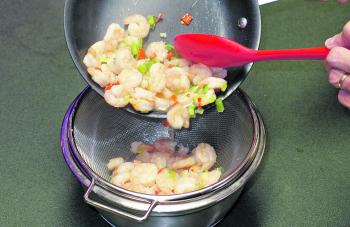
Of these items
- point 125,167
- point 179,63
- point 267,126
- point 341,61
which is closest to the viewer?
point 341,61

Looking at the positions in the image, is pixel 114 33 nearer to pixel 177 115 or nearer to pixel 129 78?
pixel 129 78

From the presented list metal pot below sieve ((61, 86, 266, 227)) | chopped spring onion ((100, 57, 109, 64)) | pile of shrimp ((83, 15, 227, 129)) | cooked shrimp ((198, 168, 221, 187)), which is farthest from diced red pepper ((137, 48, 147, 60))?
cooked shrimp ((198, 168, 221, 187))

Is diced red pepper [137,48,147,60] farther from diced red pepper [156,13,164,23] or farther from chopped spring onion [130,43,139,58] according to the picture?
diced red pepper [156,13,164,23]

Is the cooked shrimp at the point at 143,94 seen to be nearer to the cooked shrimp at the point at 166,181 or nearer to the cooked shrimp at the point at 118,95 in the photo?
the cooked shrimp at the point at 118,95

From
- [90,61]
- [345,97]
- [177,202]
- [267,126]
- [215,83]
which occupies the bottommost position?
[267,126]

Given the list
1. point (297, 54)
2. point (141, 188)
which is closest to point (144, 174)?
point (141, 188)

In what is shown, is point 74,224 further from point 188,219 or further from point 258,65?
point 258,65
